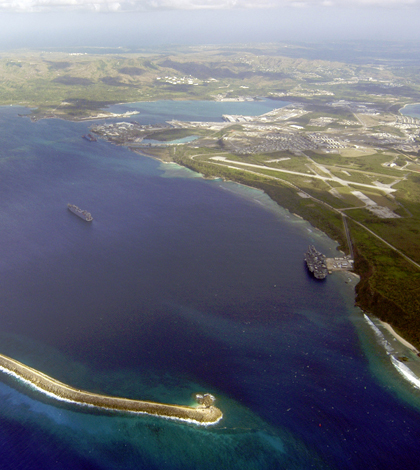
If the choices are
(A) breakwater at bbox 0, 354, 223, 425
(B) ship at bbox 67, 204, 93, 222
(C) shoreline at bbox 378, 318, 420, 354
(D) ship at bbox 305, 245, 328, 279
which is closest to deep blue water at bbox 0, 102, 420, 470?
(A) breakwater at bbox 0, 354, 223, 425

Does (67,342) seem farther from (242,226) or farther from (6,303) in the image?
(242,226)

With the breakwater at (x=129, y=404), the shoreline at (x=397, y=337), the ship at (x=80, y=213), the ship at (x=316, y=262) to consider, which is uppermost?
the ship at (x=80, y=213)

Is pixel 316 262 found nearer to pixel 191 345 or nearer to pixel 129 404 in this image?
pixel 191 345

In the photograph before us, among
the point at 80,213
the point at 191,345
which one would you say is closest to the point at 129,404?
the point at 191,345

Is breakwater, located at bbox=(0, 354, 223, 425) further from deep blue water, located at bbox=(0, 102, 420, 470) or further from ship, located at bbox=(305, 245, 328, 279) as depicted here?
ship, located at bbox=(305, 245, 328, 279)

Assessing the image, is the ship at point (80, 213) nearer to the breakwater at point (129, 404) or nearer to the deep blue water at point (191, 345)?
the deep blue water at point (191, 345)

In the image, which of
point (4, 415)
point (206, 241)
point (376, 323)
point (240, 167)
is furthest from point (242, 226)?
point (4, 415)

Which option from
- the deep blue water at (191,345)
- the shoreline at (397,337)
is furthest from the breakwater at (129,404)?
the shoreline at (397,337)
